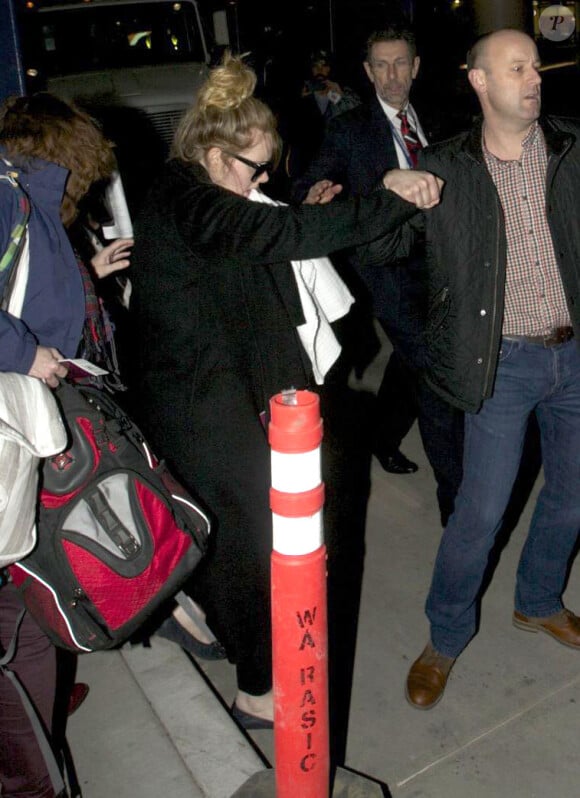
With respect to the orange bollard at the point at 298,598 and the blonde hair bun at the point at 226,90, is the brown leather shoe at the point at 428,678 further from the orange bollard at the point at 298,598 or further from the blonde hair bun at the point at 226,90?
the blonde hair bun at the point at 226,90

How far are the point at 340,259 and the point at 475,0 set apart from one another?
1941 millimetres

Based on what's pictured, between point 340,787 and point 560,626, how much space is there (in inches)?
45.5

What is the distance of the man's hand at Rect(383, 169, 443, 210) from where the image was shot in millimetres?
2307

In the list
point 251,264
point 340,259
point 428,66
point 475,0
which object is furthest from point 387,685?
point 428,66

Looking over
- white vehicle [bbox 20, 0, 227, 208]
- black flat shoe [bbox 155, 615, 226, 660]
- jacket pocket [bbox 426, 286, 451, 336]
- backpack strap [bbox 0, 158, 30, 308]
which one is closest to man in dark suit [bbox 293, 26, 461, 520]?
jacket pocket [bbox 426, 286, 451, 336]

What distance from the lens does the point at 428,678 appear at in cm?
285

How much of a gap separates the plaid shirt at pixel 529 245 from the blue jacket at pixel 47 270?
4.35 ft

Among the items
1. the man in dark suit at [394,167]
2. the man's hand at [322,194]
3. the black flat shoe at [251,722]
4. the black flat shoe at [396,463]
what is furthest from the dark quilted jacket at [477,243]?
the black flat shoe at [396,463]

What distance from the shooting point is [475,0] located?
5234 millimetres

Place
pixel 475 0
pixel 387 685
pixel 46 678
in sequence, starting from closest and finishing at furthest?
1. pixel 46 678
2. pixel 387 685
3. pixel 475 0

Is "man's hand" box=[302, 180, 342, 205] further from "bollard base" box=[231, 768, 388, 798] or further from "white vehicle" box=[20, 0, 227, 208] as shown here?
"white vehicle" box=[20, 0, 227, 208]

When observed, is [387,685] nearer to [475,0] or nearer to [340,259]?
[340,259]

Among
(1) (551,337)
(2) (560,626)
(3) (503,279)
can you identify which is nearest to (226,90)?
(3) (503,279)

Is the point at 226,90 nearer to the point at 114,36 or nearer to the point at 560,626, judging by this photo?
the point at 560,626
